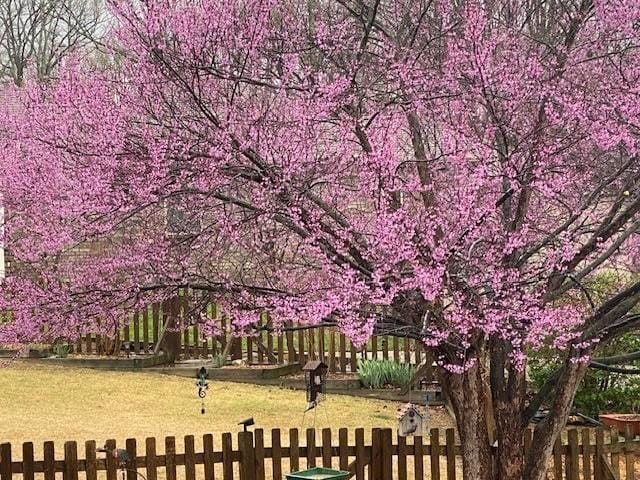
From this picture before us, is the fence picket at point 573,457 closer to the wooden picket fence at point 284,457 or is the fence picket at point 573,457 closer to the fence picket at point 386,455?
the wooden picket fence at point 284,457

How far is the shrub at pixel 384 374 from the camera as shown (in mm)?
12789

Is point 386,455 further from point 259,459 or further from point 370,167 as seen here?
point 370,167

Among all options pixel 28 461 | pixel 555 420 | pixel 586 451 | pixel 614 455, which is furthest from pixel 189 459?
pixel 614 455

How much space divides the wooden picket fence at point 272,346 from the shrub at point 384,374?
0.93 feet

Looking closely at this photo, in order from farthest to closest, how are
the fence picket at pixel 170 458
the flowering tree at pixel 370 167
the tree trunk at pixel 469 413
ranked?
the fence picket at pixel 170 458 < the tree trunk at pixel 469 413 < the flowering tree at pixel 370 167

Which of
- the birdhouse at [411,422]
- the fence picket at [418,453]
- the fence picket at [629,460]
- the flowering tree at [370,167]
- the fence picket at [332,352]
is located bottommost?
the fence picket at [629,460]

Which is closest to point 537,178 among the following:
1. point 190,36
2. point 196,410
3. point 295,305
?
point 295,305

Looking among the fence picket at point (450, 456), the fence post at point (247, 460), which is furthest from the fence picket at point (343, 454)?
the fence picket at point (450, 456)

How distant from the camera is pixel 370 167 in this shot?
5.76 metres

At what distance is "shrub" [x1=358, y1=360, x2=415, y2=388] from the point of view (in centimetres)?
1279

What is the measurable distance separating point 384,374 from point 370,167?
7.44 m

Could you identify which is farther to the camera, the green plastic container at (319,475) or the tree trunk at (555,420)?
the tree trunk at (555,420)

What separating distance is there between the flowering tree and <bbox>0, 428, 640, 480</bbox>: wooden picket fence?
2.95 ft

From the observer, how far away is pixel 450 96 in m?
5.99
